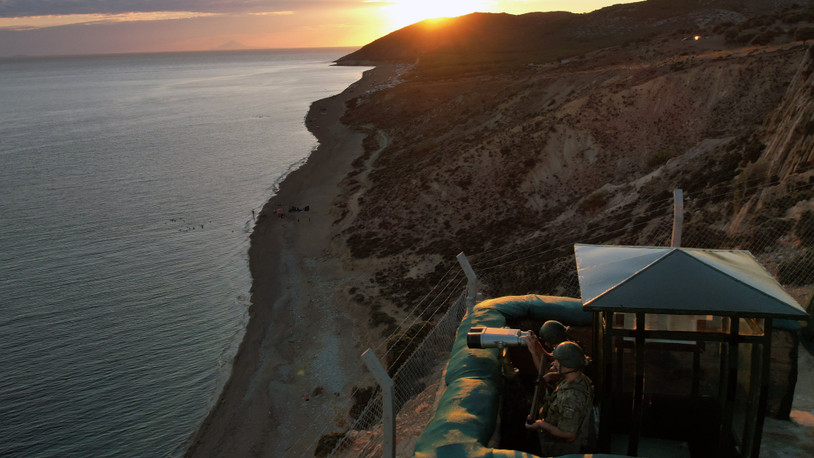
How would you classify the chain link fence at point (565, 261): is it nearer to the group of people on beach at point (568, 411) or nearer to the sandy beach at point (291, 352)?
the sandy beach at point (291, 352)

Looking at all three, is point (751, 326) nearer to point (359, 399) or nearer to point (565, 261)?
point (359, 399)

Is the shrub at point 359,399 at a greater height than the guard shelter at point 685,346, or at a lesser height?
lesser

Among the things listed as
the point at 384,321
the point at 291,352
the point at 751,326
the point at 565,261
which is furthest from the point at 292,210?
the point at 751,326

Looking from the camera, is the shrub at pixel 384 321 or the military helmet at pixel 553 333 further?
the shrub at pixel 384 321

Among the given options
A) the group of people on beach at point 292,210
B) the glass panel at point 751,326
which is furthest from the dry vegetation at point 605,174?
the glass panel at point 751,326

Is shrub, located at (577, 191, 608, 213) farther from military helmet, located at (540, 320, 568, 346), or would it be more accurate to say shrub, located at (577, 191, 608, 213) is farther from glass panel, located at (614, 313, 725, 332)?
glass panel, located at (614, 313, 725, 332)

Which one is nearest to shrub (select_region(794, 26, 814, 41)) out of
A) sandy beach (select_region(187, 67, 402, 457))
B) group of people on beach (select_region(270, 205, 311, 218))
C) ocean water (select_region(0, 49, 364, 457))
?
sandy beach (select_region(187, 67, 402, 457))
